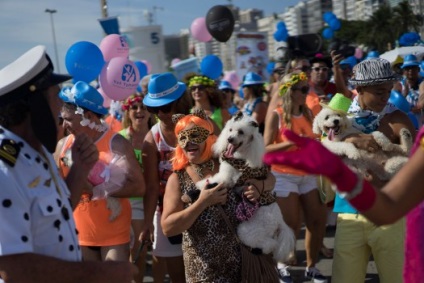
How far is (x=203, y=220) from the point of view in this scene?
3037 mm

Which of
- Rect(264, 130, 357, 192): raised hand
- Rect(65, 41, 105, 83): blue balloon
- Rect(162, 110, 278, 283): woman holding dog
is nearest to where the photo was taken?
Rect(264, 130, 357, 192): raised hand

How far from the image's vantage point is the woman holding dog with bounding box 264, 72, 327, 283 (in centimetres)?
495

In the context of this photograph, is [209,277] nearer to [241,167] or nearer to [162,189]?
[241,167]

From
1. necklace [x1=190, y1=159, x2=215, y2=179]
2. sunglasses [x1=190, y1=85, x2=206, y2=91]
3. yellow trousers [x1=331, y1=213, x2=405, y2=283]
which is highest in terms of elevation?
necklace [x1=190, y1=159, x2=215, y2=179]

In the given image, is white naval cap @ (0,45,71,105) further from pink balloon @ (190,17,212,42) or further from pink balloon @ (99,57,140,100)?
pink balloon @ (190,17,212,42)

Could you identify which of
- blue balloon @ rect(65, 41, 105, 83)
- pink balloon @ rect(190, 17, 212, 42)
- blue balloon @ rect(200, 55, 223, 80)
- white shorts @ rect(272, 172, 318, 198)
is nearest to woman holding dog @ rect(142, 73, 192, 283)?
blue balloon @ rect(65, 41, 105, 83)

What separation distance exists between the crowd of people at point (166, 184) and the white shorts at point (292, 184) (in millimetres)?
11

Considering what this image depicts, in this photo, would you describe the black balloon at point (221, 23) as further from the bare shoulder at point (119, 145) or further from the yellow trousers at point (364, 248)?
the yellow trousers at point (364, 248)

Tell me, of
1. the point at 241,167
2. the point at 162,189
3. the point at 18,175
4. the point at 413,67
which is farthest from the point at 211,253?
the point at 413,67

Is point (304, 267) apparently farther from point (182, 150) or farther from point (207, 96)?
point (182, 150)

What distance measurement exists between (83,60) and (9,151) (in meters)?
3.18

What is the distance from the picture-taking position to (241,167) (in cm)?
308

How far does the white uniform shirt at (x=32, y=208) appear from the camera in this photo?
1.71 meters

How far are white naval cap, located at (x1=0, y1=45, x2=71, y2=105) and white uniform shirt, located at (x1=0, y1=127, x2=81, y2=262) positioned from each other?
0.15 metres
